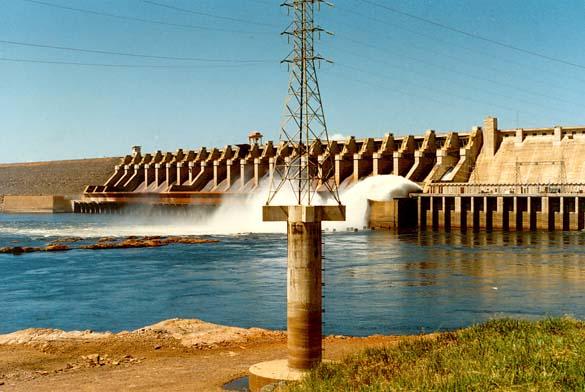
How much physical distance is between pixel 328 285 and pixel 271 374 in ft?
57.8

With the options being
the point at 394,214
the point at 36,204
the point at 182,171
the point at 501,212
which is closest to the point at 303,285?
the point at 501,212

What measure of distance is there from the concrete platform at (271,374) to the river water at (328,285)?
7.59 m

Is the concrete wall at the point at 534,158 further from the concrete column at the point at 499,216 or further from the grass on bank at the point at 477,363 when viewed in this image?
the grass on bank at the point at 477,363

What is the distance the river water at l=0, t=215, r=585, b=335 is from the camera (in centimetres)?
2584

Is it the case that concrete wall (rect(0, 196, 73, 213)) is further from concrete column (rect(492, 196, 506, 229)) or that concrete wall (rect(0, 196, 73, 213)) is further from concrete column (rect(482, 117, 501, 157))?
concrete column (rect(492, 196, 506, 229))

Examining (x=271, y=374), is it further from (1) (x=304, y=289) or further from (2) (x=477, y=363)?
(2) (x=477, y=363)

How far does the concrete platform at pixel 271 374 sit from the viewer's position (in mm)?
15086

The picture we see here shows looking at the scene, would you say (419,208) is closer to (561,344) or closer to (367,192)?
(367,192)

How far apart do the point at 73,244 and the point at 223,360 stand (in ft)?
137

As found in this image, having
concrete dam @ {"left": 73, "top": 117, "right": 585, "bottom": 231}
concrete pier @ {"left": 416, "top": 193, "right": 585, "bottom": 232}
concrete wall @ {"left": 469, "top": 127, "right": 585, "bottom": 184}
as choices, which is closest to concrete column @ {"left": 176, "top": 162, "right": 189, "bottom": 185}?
concrete dam @ {"left": 73, "top": 117, "right": 585, "bottom": 231}

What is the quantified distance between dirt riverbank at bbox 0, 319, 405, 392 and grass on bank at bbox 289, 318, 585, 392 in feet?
9.88

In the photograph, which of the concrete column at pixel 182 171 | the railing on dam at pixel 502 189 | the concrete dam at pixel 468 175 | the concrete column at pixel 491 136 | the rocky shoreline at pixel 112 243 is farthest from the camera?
the concrete column at pixel 182 171

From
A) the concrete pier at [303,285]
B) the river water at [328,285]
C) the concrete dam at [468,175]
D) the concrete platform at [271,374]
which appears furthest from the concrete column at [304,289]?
the concrete dam at [468,175]

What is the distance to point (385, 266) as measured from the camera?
40.1 m
